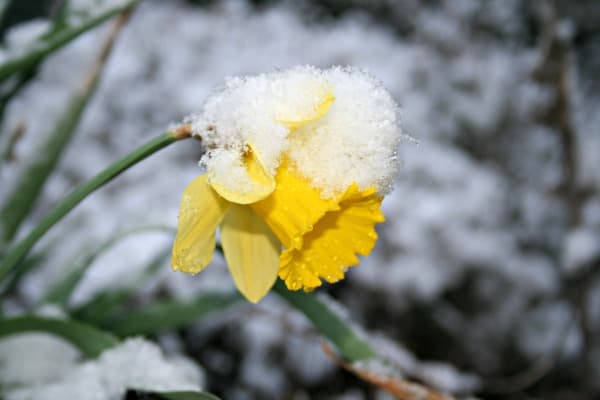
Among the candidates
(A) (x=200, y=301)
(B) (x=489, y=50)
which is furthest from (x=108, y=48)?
(B) (x=489, y=50)

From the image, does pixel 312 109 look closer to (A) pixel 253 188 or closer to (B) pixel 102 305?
(A) pixel 253 188

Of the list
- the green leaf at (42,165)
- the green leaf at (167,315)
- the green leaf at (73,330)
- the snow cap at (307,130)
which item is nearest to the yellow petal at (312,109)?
the snow cap at (307,130)

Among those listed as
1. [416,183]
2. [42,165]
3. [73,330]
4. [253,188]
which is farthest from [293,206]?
[416,183]

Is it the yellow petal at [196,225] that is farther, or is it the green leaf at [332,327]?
the green leaf at [332,327]

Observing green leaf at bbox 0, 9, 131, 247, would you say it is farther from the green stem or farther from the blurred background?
the green stem

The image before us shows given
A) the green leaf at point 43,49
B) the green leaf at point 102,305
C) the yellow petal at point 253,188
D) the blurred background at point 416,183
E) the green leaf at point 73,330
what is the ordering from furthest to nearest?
the blurred background at point 416,183 < the green leaf at point 102,305 < the green leaf at point 43,49 < the green leaf at point 73,330 < the yellow petal at point 253,188

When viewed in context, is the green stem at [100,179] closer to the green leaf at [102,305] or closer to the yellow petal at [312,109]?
the yellow petal at [312,109]

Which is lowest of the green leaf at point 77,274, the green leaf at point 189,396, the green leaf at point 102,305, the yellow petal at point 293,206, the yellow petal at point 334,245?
the green leaf at point 189,396
